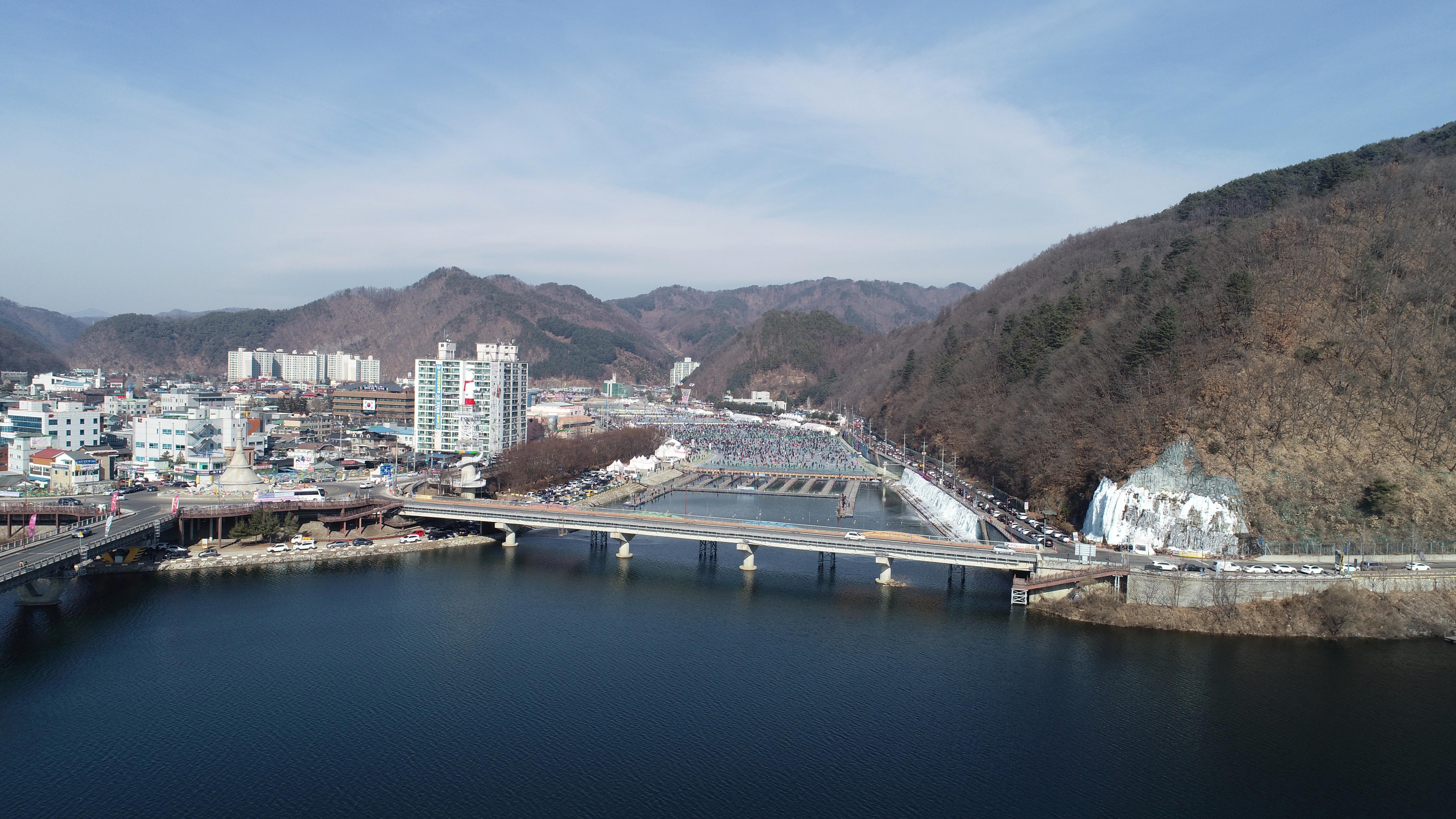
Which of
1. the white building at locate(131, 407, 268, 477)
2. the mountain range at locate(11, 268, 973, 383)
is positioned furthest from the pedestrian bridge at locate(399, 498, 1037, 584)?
the mountain range at locate(11, 268, 973, 383)

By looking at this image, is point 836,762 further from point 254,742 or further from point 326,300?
point 326,300

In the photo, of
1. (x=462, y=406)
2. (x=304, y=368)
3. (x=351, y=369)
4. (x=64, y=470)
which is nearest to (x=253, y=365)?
(x=304, y=368)

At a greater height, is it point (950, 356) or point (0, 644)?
point (950, 356)

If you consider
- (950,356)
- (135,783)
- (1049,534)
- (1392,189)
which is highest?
(1392,189)

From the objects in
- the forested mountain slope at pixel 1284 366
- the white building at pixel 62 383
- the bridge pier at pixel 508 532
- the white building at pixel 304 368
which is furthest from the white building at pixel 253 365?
the forested mountain slope at pixel 1284 366

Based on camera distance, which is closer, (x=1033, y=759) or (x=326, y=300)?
(x=1033, y=759)

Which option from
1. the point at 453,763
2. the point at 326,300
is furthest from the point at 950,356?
the point at 326,300

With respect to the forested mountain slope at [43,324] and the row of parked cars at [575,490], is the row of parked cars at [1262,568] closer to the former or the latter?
the row of parked cars at [575,490]

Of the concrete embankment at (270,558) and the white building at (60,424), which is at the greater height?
the white building at (60,424)
